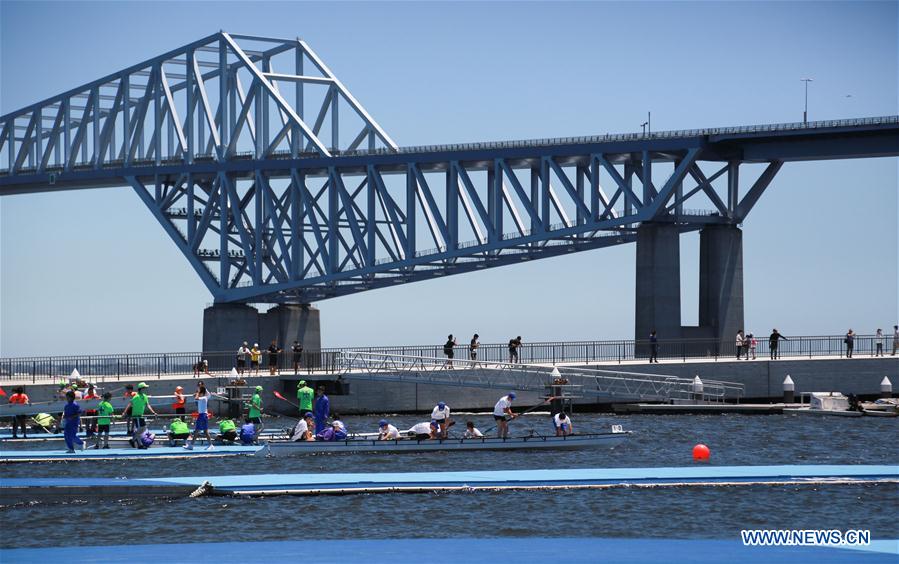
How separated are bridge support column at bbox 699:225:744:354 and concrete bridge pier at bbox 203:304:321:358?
25.5 m

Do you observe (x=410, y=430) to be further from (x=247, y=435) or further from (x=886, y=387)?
(x=886, y=387)

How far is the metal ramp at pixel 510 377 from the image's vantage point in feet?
212

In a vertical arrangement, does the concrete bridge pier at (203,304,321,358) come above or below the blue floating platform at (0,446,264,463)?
above

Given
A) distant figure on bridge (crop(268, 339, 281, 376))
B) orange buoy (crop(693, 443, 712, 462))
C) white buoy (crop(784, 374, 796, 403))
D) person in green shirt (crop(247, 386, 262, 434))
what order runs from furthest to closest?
distant figure on bridge (crop(268, 339, 281, 376)) → white buoy (crop(784, 374, 796, 403)) → person in green shirt (crop(247, 386, 262, 434)) → orange buoy (crop(693, 443, 712, 462))

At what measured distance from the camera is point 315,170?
91.4m

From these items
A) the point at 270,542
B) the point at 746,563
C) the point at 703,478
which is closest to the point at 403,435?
the point at 703,478

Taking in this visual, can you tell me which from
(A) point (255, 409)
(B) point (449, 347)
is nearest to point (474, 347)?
(B) point (449, 347)

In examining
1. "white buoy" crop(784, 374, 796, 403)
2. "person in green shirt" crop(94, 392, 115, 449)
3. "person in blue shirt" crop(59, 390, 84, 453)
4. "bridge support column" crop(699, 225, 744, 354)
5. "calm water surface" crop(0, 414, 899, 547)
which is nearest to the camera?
"calm water surface" crop(0, 414, 899, 547)

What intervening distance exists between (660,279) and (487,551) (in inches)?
1890

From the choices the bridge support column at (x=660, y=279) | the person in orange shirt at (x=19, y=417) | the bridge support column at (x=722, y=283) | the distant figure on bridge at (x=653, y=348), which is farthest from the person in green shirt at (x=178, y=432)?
the bridge support column at (x=722, y=283)

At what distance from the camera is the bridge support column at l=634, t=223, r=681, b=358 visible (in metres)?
74.3

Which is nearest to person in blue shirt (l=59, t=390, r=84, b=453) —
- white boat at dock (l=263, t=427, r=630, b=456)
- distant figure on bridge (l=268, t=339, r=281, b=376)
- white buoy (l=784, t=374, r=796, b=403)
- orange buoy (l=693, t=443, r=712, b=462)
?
white boat at dock (l=263, t=427, r=630, b=456)

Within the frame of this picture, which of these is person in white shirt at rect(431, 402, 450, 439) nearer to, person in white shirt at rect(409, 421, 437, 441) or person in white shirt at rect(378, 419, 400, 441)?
person in white shirt at rect(409, 421, 437, 441)

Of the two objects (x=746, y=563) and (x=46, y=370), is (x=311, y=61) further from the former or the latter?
(x=746, y=563)
